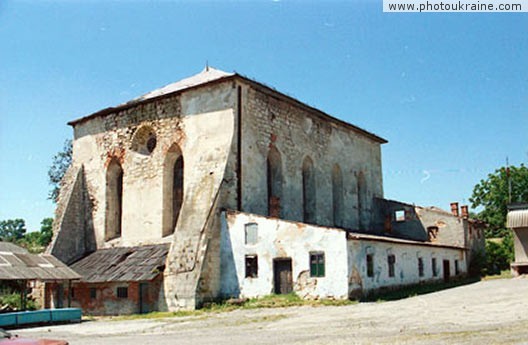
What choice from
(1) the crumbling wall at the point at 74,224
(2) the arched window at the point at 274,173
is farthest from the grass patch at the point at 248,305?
(1) the crumbling wall at the point at 74,224

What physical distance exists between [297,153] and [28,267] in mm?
12725

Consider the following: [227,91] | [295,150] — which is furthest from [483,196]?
[227,91]

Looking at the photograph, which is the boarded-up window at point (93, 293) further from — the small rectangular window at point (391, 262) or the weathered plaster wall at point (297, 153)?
the small rectangular window at point (391, 262)

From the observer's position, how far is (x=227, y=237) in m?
21.6

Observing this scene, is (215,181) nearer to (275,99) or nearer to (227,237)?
(227,237)

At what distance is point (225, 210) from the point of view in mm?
21812

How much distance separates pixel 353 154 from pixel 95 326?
60.2 feet

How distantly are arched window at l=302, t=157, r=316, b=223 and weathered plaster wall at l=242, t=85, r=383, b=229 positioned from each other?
24 centimetres

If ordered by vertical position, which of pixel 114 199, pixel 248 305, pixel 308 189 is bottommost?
pixel 248 305

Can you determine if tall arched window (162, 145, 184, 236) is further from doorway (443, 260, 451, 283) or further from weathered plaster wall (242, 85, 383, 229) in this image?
doorway (443, 260, 451, 283)

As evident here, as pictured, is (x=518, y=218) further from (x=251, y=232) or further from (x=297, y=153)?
(x=251, y=232)

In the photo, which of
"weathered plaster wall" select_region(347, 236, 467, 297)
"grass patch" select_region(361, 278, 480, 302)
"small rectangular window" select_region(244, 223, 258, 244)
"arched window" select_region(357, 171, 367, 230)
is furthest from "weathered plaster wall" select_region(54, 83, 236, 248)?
"arched window" select_region(357, 171, 367, 230)

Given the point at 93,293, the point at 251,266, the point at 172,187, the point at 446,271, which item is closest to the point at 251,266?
the point at 251,266

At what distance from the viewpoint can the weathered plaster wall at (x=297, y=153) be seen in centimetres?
2338
